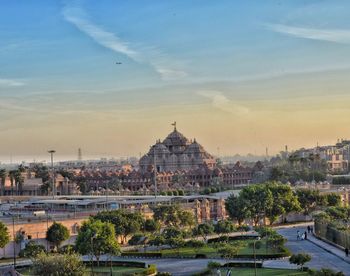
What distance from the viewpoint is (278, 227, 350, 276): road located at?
159 ft

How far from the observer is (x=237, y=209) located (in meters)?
77.6

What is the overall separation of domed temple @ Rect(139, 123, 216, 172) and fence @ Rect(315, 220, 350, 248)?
97.8 metres

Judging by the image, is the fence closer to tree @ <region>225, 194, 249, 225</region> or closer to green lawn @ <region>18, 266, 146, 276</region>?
tree @ <region>225, 194, 249, 225</region>

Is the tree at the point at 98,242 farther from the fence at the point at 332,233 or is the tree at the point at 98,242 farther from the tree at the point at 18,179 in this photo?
the tree at the point at 18,179

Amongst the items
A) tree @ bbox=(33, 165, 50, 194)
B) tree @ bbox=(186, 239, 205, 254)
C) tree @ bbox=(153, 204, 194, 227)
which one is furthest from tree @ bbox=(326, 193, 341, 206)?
tree @ bbox=(33, 165, 50, 194)

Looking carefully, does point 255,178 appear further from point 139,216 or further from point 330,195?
point 139,216

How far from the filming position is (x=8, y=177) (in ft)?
525

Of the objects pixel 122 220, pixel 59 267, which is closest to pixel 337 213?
pixel 122 220

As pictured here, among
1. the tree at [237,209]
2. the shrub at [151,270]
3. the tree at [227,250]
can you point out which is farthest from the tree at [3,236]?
the tree at [237,209]

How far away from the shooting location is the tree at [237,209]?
7681cm

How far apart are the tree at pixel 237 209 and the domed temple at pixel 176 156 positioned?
85.1 m

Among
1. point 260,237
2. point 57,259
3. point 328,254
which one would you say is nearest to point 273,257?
point 328,254

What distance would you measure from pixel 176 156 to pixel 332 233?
4435 inches

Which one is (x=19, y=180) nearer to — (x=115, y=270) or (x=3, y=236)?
(x=3, y=236)
